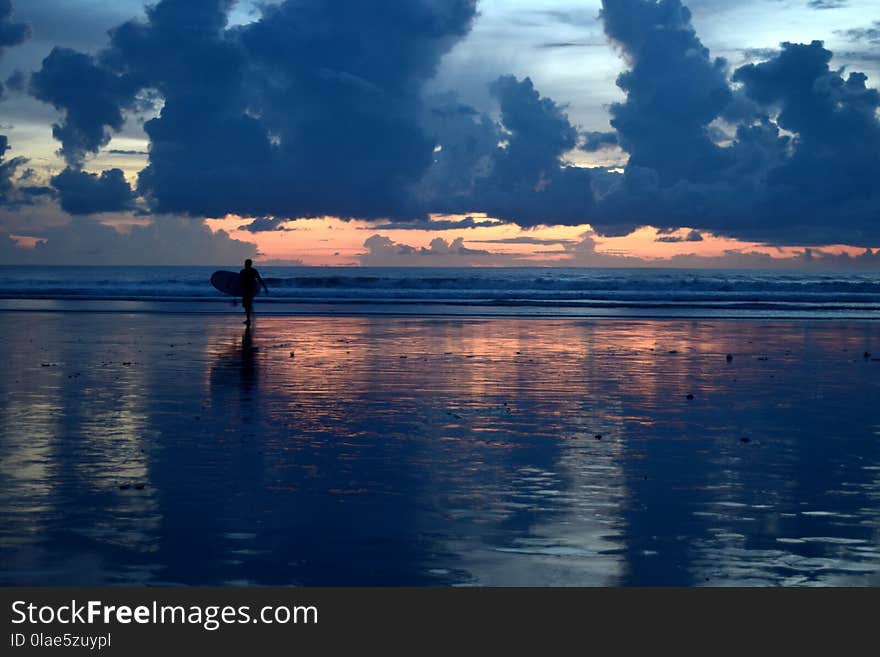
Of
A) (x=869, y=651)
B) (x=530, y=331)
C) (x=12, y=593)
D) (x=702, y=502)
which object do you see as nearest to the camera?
(x=869, y=651)

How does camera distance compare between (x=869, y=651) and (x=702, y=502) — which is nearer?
(x=869, y=651)

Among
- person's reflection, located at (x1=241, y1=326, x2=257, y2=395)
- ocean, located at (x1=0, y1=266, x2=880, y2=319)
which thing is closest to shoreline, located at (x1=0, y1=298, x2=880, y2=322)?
ocean, located at (x1=0, y1=266, x2=880, y2=319)

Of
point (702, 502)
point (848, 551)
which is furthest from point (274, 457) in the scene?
point (848, 551)

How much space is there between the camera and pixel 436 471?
10.1 metres

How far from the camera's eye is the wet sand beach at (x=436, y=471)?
7027 mm

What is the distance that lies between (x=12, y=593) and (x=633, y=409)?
32.7ft

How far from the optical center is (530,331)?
104 ft

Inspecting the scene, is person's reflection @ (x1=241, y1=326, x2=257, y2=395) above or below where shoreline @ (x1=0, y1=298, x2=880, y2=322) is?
below

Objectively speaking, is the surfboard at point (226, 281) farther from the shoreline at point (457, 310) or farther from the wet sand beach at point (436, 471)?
the wet sand beach at point (436, 471)

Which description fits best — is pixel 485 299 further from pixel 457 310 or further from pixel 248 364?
pixel 248 364

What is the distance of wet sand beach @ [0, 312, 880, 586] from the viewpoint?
703 centimetres

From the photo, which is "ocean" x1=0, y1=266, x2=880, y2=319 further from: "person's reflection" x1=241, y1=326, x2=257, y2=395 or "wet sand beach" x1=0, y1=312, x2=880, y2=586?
"wet sand beach" x1=0, y1=312, x2=880, y2=586

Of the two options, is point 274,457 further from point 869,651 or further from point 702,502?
point 869,651

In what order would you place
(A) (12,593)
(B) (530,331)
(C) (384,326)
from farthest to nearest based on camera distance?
(C) (384,326)
(B) (530,331)
(A) (12,593)
